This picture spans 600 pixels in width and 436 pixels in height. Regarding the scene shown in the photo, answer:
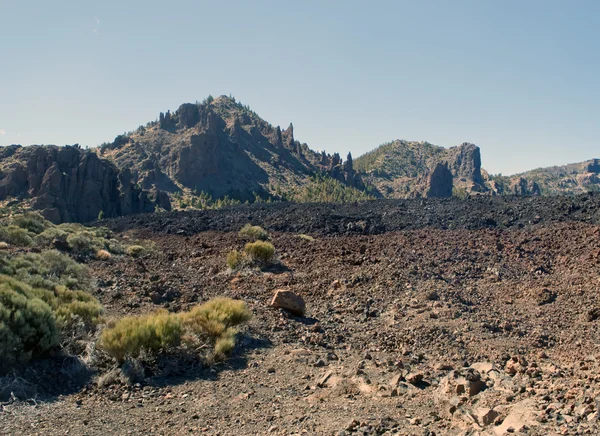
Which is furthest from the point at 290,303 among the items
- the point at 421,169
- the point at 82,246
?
the point at 421,169

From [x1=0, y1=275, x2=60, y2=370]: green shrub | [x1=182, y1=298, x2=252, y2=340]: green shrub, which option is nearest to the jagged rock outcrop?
[x1=182, y1=298, x2=252, y2=340]: green shrub

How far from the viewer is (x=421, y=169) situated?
433 ft

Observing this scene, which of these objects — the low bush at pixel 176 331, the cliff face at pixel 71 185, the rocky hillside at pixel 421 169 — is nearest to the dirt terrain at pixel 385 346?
the low bush at pixel 176 331

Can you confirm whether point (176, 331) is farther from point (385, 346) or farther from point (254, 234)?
point (254, 234)

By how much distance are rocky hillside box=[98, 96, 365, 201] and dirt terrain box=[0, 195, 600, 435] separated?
192ft

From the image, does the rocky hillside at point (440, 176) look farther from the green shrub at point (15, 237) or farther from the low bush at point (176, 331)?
the low bush at point (176, 331)

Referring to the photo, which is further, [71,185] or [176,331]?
[71,185]

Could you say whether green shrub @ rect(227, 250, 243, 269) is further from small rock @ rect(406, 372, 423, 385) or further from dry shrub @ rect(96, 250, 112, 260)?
small rock @ rect(406, 372, 423, 385)

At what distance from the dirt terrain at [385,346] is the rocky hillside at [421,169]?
82813 millimetres

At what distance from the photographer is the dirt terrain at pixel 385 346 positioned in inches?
203

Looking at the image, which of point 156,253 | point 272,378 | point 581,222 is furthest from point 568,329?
point 156,253

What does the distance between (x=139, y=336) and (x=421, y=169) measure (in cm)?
13113

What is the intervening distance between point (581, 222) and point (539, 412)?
12.4m

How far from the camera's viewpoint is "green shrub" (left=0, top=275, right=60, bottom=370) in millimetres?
Answer: 6344
